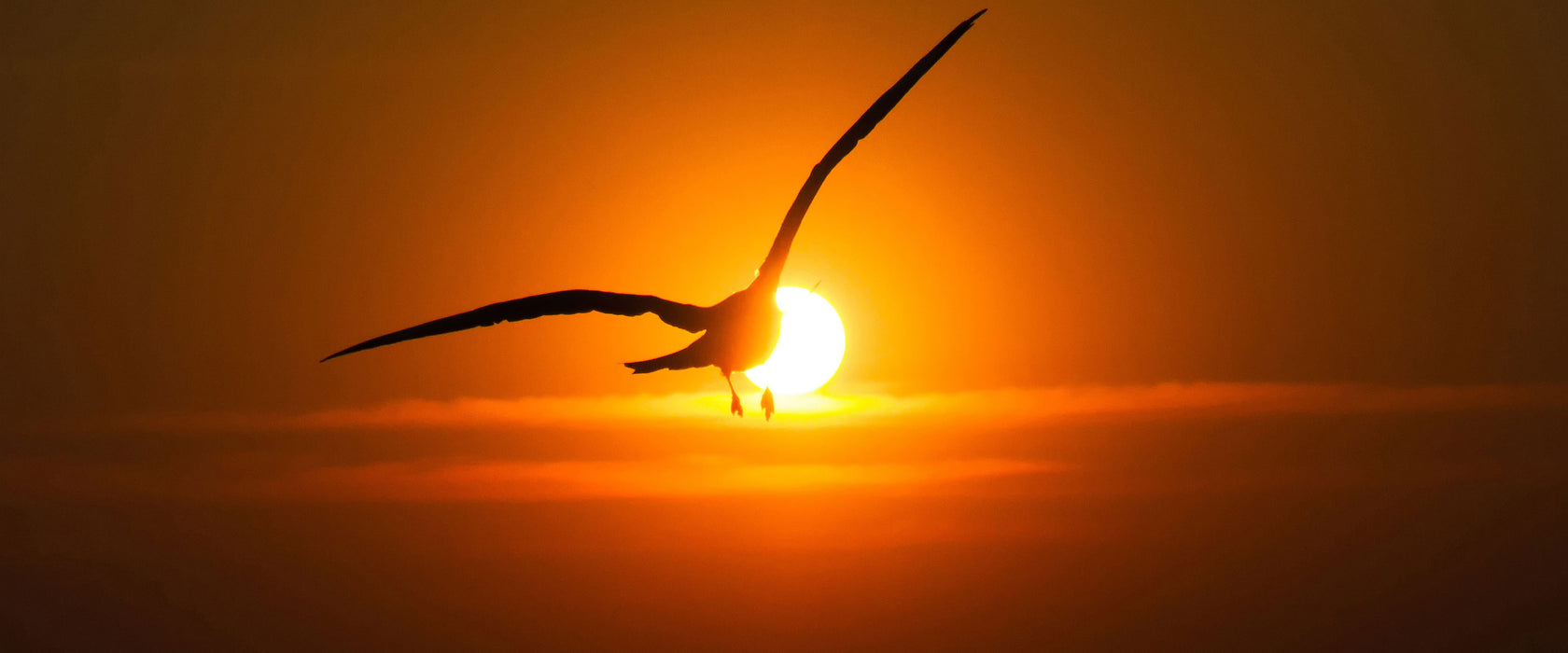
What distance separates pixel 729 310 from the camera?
58.6 feet

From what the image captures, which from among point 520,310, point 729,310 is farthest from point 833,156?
point 520,310

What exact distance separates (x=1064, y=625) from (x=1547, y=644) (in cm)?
4133

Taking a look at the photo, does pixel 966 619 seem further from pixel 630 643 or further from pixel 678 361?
pixel 678 361

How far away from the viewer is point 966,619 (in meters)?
147

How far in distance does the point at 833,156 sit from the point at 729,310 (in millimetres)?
2249

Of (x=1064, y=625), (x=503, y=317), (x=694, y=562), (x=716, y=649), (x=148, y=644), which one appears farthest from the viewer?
(x=694, y=562)

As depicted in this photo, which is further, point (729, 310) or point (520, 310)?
point (729, 310)

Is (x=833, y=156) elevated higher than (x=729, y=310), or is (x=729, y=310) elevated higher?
(x=833, y=156)

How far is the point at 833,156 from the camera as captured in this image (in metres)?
16.8

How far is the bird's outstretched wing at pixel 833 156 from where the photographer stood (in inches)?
655

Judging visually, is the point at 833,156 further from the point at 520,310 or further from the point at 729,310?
the point at 520,310

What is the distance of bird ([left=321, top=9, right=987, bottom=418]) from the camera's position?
640 inches

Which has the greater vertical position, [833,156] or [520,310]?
[833,156]

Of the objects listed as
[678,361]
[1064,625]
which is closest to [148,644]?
[1064,625]
